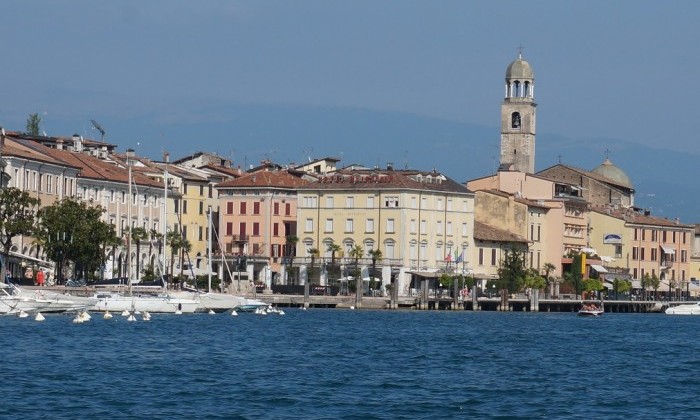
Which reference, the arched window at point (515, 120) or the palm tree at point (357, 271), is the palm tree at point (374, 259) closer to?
the palm tree at point (357, 271)

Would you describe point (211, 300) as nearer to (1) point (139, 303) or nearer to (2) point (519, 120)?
(1) point (139, 303)

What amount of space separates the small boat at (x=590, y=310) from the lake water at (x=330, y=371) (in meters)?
33.5

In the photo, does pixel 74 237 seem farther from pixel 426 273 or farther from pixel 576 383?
pixel 576 383

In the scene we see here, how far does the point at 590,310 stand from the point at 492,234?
15.7 metres

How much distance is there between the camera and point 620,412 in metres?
50.2

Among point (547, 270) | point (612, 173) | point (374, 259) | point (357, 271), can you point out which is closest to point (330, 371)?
point (357, 271)

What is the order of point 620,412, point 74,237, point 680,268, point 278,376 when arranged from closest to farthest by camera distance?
point 620,412 → point 278,376 → point 74,237 → point 680,268

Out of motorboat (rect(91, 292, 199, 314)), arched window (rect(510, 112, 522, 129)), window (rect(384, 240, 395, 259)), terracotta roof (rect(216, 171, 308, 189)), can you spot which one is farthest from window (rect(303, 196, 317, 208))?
motorboat (rect(91, 292, 199, 314))

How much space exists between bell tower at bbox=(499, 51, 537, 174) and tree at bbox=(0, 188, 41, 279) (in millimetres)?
69055

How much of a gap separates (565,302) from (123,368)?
82.0 m

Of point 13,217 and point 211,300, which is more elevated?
point 13,217

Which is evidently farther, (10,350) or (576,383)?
(10,350)

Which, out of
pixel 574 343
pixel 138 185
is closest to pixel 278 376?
pixel 574 343

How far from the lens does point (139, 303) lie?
97562mm
